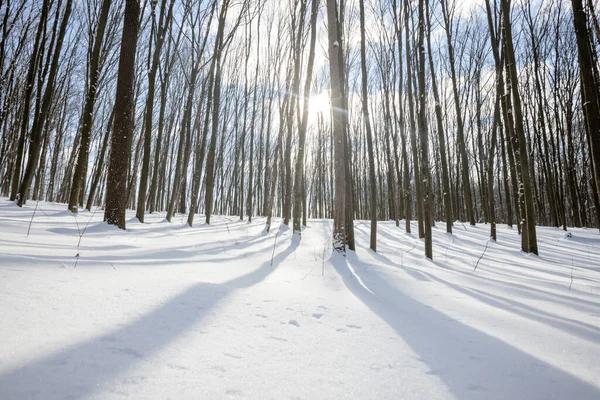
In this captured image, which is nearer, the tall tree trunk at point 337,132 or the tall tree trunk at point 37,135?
the tall tree trunk at point 337,132

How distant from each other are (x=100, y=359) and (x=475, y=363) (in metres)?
1.40

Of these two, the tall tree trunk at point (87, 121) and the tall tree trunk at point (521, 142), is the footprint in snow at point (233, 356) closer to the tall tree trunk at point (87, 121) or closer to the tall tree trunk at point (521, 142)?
the tall tree trunk at point (521, 142)

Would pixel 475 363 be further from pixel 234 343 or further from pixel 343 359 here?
pixel 234 343

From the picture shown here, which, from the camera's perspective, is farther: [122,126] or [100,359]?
[122,126]

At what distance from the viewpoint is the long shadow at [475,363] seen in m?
0.95

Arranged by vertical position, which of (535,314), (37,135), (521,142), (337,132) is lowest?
(535,314)

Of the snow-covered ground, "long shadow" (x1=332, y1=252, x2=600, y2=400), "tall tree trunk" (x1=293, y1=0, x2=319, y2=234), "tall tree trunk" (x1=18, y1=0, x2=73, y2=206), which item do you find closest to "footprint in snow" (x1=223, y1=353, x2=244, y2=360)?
the snow-covered ground

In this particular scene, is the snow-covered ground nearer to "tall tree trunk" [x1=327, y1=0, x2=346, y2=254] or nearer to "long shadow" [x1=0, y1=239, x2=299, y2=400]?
"long shadow" [x1=0, y1=239, x2=299, y2=400]

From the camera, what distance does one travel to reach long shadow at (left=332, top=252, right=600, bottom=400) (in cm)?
95

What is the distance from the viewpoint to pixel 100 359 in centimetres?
83

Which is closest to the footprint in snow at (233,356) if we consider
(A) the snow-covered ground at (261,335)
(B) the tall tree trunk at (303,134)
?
(A) the snow-covered ground at (261,335)

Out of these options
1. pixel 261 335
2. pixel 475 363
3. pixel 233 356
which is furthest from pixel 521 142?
pixel 233 356

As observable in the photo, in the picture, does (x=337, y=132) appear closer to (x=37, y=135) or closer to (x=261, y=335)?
(x=261, y=335)

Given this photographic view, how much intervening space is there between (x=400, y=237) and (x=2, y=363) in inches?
312
